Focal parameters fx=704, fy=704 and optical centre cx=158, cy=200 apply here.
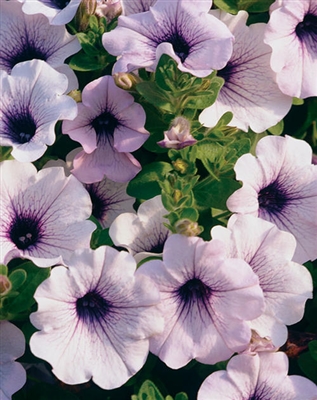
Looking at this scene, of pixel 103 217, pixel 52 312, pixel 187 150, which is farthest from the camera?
pixel 103 217

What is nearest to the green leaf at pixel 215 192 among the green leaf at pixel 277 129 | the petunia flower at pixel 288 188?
the petunia flower at pixel 288 188

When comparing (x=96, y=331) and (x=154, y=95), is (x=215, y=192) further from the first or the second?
(x=96, y=331)

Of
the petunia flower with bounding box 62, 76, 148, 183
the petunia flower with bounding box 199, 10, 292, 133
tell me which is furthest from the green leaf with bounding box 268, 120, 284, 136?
the petunia flower with bounding box 62, 76, 148, 183

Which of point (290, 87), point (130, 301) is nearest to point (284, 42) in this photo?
point (290, 87)

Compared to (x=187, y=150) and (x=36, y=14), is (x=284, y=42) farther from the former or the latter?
(x=36, y=14)

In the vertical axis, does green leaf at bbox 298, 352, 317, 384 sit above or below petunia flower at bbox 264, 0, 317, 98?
below

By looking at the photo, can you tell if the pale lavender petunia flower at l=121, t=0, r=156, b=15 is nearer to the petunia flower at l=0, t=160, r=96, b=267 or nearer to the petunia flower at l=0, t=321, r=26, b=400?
the petunia flower at l=0, t=160, r=96, b=267

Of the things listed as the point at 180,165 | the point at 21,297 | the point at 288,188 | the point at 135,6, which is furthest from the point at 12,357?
the point at 135,6
